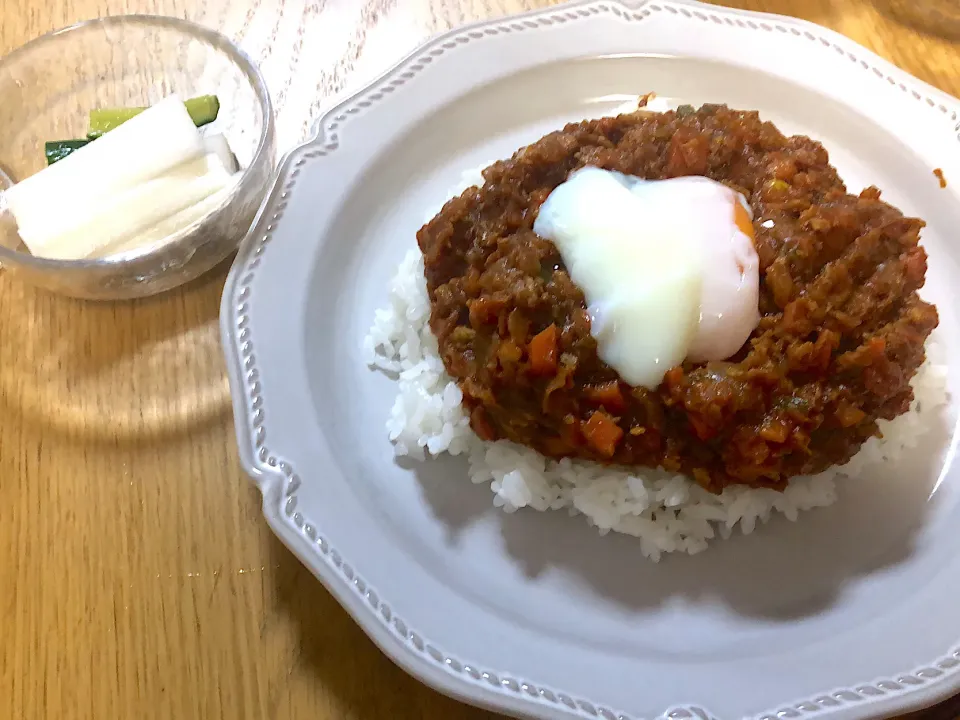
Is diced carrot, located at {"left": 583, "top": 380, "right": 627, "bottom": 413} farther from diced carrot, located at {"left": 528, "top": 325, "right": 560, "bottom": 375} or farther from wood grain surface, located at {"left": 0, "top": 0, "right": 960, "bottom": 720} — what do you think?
wood grain surface, located at {"left": 0, "top": 0, "right": 960, "bottom": 720}

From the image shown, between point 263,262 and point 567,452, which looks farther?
point 263,262

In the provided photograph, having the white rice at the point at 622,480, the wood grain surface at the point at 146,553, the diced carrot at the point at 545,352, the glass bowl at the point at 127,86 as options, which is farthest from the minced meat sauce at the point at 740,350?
the glass bowl at the point at 127,86

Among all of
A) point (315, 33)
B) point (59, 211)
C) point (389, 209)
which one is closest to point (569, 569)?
point (389, 209)

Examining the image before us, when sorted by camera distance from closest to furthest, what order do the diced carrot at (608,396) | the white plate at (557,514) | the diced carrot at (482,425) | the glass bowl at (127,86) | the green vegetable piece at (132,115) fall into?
the white plate at (557,514)
the diced carrot at (608,396)
the diced carrot at (482,425)
the glass bowl at (127,86)
the green vegetable piece at (132,115)

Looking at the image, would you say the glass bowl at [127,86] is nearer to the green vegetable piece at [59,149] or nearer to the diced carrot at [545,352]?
the green vegetable piece at [59,149]

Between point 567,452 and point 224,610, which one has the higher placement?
point 567,452

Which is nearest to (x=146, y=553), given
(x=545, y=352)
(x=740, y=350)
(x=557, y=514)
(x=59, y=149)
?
(x=557, y=514)

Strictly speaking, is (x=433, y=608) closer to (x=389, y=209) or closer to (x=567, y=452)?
(x=567, y=452)
